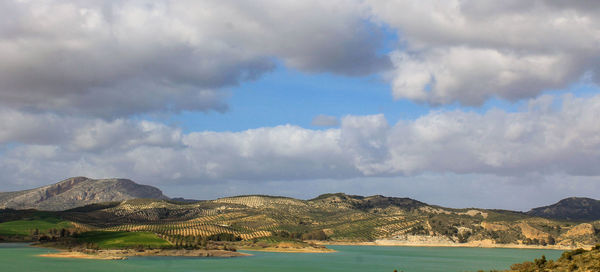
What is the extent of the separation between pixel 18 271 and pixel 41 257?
49101 millimetres

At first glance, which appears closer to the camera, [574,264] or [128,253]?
[574,264]

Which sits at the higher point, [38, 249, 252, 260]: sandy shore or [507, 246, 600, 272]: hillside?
[507, 246, 600, 272]: hillside

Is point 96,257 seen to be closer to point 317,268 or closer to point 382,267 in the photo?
point 317,268

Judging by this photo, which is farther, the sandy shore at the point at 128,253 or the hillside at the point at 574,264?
the sandy shore at the point at 128,253

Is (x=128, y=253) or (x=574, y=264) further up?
(x=574, y=264)

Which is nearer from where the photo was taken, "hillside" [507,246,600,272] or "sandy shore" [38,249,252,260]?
"hillside" [507,246,600,272]

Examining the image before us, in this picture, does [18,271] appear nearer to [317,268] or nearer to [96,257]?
[96,257]

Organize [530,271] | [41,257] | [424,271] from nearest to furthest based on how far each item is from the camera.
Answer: [530,271] → [424,271] → [41,257]

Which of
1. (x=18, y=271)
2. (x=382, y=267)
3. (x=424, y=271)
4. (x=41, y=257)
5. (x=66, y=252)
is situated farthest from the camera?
(x=66, y=252)

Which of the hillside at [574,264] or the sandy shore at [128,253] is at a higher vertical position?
the hillside at [574,264]

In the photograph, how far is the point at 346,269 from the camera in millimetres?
148750

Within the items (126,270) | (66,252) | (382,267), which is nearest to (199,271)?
(126,270)

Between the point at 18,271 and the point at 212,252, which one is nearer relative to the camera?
the point at 18,271

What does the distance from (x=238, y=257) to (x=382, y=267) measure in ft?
193
